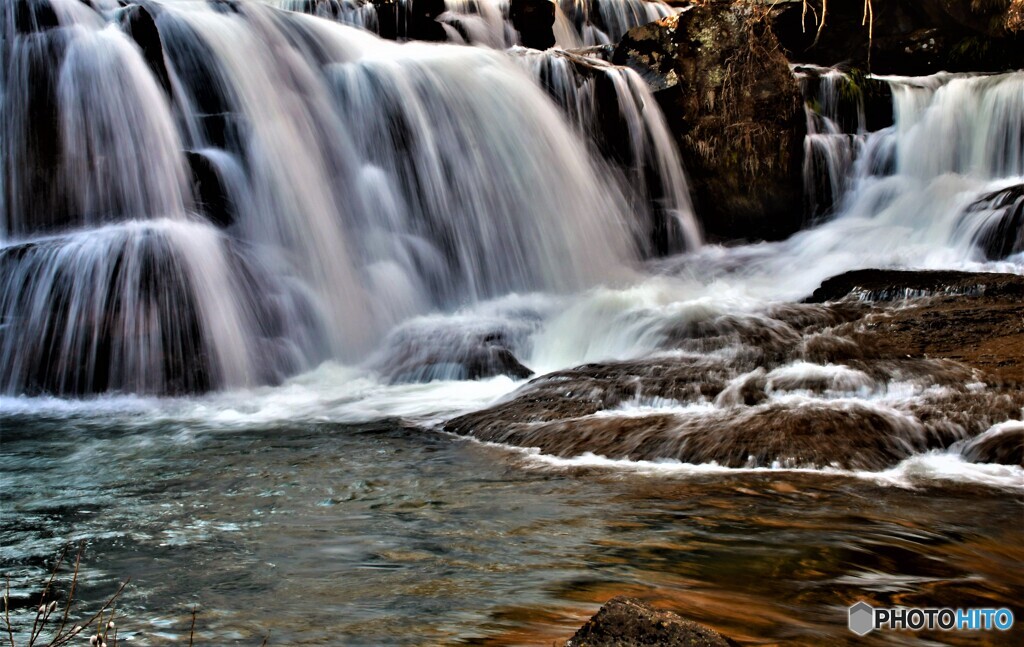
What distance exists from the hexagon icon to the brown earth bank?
2.07 meters

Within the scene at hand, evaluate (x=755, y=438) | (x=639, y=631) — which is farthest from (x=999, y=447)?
(x=639, y=631)

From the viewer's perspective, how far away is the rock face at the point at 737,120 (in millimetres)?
11828

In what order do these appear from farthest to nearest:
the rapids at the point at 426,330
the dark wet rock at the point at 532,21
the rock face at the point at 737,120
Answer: the dark wet rock at the point at 532,21 → the rock face at the point at 737,120 → the rapids at the point at 426,330

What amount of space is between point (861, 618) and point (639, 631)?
108cm

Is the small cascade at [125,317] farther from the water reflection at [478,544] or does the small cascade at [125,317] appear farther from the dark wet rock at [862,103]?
the dark wet rock at [862,103]

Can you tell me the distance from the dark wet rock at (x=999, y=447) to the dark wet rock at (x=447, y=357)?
3.96 metres

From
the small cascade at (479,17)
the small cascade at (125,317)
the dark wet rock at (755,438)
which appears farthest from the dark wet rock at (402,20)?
the dark wet rock at (755,438)

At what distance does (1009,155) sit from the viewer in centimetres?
1154

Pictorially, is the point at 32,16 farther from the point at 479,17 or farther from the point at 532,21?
the point at 532,21

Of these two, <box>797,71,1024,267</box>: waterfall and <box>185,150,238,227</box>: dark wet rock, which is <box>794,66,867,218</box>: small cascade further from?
<box>185,150,238,227</box>: dark wet rock

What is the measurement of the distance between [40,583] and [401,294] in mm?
6840

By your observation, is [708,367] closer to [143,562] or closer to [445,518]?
[445,518]

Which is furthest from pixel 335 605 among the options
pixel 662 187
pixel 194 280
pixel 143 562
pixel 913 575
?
pixel 662 187

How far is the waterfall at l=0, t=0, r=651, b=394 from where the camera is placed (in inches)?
314
